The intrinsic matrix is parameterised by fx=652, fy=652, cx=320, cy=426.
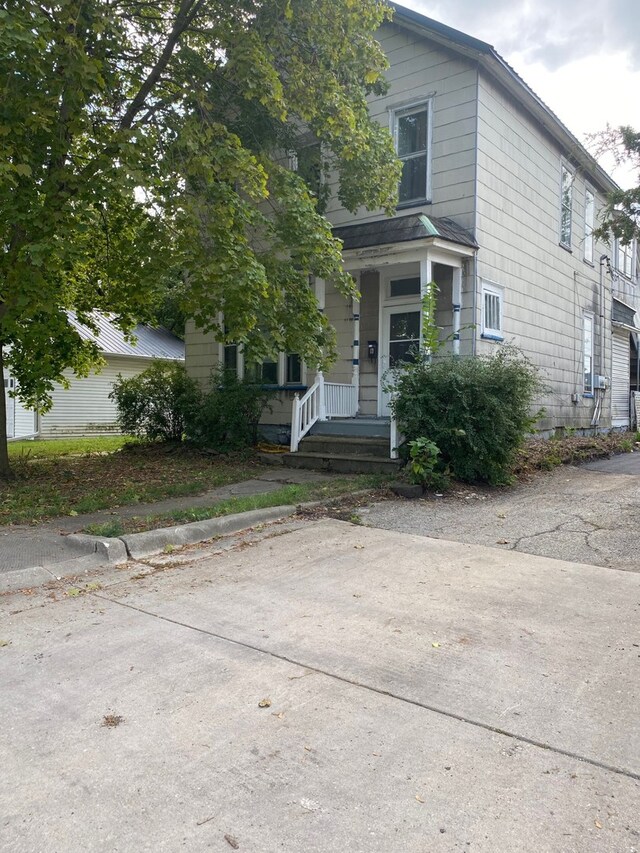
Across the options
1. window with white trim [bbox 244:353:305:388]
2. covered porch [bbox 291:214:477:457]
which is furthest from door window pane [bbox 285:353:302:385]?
covered porch [bbox 291:214:477:457]

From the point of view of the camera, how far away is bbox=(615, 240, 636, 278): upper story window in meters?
19.5

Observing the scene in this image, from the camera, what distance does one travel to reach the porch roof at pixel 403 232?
34.7ft

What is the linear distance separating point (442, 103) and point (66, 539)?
10211mm

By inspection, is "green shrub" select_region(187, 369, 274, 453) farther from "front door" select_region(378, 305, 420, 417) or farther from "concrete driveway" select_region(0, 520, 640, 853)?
"concrete driveway" select_region(0, 520, 640, 853)

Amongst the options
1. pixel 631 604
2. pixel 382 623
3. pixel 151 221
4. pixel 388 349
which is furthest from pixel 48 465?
pixel 631 604

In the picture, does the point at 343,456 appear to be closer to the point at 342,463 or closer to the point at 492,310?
the point at 342,463

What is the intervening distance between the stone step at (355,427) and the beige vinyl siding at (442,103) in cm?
390

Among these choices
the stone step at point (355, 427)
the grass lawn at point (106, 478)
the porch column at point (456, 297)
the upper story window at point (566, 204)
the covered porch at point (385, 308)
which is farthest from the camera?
the upper story window at point (566, 204)

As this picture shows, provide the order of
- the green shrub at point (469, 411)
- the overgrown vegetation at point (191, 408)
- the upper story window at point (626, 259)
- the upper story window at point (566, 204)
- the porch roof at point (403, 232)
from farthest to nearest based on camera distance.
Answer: the upper story window at point (626, 259), the upper story window at point (566, 204), the overgrown vegetation at point (191, 408), the porch roof at point (403, 232), the green shrub at point (469, 411)

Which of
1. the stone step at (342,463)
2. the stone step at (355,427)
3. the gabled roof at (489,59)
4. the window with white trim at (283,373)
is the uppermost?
the gabled roof at (489,59)

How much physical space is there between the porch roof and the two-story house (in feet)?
0.11

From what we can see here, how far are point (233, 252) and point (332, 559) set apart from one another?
3.85 m

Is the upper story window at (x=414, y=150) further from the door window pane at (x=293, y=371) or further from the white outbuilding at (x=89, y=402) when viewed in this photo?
the white outbuilding at (x=89, y=402)

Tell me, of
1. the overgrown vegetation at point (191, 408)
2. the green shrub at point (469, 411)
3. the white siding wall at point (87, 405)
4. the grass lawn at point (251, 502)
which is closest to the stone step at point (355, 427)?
the grass lawn at point (251, 502)
